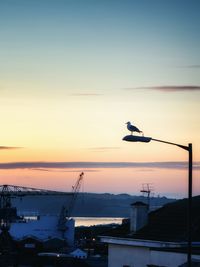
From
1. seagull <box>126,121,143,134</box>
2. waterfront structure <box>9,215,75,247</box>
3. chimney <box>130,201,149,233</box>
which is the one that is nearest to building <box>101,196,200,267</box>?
chimney <box>130,201,149,233</box>

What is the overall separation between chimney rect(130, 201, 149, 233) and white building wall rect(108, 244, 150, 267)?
1.47 meters

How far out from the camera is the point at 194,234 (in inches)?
1251

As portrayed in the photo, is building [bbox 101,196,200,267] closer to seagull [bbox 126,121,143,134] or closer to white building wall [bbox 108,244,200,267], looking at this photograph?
white building wall [bbox 108,244,200,267]

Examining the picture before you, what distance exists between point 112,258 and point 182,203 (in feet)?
15.0

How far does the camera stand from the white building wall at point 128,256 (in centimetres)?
3153

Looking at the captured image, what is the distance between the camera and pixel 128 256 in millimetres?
32906

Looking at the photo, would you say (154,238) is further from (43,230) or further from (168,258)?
(43,230)

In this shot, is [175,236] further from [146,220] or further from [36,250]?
[36,250]

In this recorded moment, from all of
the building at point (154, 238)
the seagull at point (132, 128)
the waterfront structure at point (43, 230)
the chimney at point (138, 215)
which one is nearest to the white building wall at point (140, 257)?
the building at point (154, 238)

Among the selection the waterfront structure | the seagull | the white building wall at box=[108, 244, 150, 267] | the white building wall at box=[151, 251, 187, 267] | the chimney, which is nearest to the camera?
the seagull

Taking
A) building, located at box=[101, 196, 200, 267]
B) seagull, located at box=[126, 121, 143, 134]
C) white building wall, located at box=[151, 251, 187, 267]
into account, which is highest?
seagull, located at box=[126, 121, 143, 134]

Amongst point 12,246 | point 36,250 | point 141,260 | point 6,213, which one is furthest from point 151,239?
point 6,213

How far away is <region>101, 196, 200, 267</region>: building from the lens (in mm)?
28516

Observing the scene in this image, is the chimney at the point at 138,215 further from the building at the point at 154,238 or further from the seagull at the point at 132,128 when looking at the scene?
the seagull at the point at 132,128
